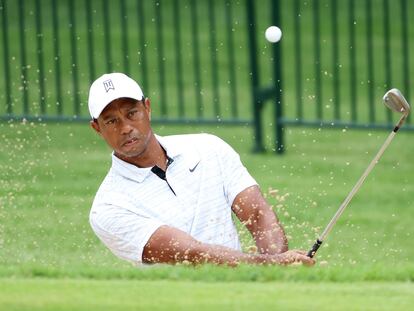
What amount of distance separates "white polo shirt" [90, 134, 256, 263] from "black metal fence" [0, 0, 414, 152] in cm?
532

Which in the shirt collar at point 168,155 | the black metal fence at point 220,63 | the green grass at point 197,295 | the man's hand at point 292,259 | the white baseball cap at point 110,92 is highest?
the white baseball cap at point 110,92

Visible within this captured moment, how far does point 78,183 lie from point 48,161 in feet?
2.59

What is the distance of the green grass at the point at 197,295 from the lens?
6418 millimetres

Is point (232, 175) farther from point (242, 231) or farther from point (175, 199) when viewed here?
point (242, 231)

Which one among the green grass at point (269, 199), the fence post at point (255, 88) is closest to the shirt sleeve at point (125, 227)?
the green grass at point (269, 199)

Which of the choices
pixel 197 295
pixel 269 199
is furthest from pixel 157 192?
pixel 269 199

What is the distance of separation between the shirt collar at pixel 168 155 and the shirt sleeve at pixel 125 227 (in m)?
0.20

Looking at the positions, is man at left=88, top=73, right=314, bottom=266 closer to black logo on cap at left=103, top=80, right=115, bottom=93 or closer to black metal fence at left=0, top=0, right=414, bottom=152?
black logo on cap at left=103, top=80, right=115, bottom=93

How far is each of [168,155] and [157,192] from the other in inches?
8.4

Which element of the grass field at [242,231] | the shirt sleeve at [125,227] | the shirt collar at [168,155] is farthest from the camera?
the shirt collar at [168,155]

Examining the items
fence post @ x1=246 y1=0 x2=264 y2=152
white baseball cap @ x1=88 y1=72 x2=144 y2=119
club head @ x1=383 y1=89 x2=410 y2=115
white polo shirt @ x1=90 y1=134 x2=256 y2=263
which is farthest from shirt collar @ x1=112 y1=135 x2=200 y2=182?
fence post @ x1=246 y1=0 x2=264 y2=152

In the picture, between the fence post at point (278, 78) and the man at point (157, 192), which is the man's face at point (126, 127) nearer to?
the man at point (157, 192)

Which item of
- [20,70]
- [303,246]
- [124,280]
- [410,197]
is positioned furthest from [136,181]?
[20,70]

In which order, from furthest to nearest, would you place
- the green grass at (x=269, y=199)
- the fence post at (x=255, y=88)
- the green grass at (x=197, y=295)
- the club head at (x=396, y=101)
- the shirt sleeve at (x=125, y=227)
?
the fence post at (x=255, y=88), the club head at (x=396, y=101), the shirt sleeve at (x=125, y=227), the green grass at (x=269, y=199), the green grass at (x=197, y=295)
